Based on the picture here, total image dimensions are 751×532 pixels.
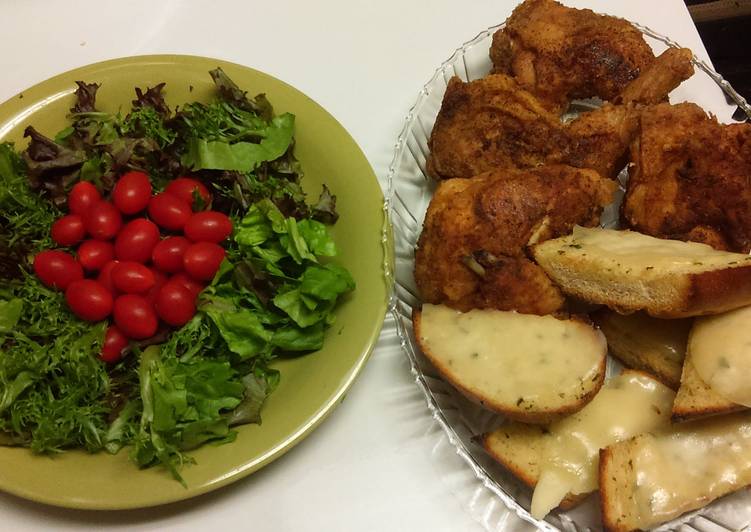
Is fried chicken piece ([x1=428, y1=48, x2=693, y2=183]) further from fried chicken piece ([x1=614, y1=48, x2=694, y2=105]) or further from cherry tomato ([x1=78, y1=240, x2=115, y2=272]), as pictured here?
cherry tomato ([x1=78, y1=240, x2=115, y2=272])

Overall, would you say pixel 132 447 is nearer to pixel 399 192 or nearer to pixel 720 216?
pixel 399 192

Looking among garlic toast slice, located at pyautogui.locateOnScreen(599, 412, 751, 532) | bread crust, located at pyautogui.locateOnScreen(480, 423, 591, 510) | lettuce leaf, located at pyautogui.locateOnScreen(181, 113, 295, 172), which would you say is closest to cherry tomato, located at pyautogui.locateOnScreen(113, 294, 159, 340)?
lettuce leaf, located at pyautogui.locateOnScreen(181, 113, 295, 172)

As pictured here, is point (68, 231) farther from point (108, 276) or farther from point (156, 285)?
point (156, 285)

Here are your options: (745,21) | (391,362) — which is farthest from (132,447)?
(745,21)

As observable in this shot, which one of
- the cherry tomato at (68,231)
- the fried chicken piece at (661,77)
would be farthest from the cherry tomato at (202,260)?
the fried chicken piece at (661,77)

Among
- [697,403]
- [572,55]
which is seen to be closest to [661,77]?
[572,55]

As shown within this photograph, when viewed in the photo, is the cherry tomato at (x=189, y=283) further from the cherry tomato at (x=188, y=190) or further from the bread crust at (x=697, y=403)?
the bread crust at (x=697, y=403)
